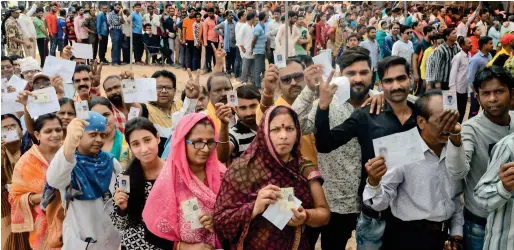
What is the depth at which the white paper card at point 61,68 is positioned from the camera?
5.31 metres

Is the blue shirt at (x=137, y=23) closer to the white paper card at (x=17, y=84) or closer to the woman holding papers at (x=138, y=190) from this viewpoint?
the white paper card at (x=17, y=84)

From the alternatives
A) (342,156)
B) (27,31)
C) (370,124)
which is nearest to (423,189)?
(370,124)

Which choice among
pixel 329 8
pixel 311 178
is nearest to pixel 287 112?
pixel 311 178

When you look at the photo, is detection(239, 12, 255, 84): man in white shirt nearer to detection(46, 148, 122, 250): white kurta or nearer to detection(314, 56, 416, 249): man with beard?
detection(46, 148, 122, 250): white kurta

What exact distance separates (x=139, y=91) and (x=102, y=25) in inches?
494

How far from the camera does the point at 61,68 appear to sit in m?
5.32

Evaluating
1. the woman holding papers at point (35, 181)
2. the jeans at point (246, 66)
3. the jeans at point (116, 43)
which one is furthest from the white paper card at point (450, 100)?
the jeans at point (116, 43)

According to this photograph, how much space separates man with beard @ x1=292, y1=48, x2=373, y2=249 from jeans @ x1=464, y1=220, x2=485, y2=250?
25.5 inches

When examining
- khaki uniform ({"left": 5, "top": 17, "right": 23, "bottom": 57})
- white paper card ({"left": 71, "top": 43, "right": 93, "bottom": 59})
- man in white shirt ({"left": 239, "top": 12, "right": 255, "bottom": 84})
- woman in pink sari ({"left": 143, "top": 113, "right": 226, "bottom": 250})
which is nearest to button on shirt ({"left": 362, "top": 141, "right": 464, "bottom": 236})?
woman in pink sari ({"left": 143, "top": 113, "right": 226, "bottom": 250})

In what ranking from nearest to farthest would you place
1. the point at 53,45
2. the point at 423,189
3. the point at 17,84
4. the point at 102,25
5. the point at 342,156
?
the point at 423,189, the point at 342,156, the point at 17,84, the point at 102,25, the point at 53,45

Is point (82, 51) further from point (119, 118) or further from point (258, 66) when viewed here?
point (258, 66)

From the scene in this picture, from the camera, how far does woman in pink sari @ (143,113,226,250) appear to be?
9.83 feet

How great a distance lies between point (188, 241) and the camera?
3023mm

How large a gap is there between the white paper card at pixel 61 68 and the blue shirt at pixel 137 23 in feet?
37.3
